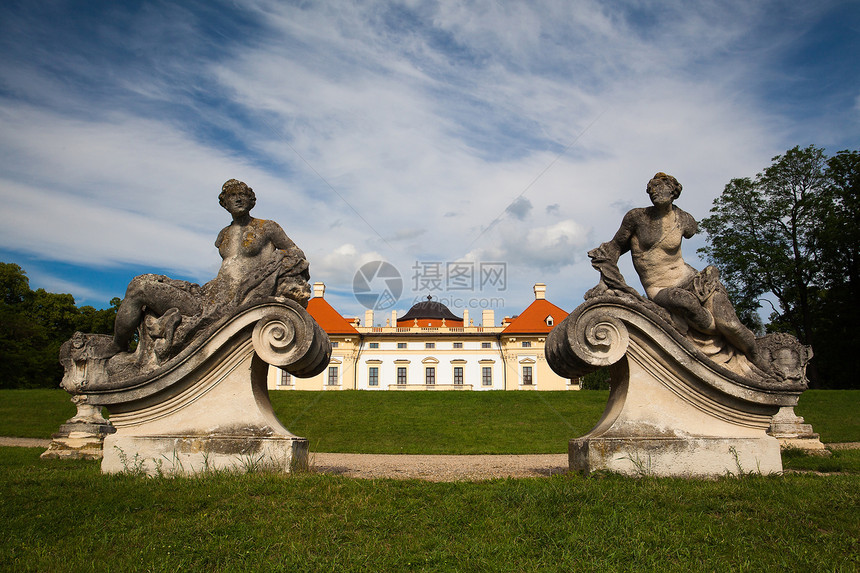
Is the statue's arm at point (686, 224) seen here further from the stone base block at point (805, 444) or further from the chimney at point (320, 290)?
the chimney at point (320, 290)

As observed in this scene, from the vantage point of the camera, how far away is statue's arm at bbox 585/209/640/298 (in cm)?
562

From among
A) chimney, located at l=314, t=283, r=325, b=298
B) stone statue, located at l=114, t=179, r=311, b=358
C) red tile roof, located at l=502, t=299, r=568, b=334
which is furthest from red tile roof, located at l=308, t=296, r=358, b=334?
stone statue, located at l=114, t=179, r=311, b=358

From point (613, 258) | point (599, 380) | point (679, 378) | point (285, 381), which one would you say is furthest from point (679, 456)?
point (285, 381)

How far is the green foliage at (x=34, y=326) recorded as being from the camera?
32781 mm

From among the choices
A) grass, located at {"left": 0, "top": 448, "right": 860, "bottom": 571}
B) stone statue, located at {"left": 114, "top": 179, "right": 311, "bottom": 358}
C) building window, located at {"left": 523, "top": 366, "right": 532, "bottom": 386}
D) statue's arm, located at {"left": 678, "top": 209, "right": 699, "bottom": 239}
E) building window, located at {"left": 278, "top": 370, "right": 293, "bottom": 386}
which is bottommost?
grass, located at {"left": 0, "top": 448, "right": 860, "bottom": 571}

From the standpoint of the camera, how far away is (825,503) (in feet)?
12.8

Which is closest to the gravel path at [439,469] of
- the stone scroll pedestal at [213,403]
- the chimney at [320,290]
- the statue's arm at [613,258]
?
the stone scroll pedestal at [213,403]

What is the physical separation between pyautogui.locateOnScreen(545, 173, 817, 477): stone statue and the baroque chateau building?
48.9 m

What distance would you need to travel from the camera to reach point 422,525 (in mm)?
3635

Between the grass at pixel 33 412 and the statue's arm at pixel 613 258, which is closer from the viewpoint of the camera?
the statue's arm at pixel 613 258

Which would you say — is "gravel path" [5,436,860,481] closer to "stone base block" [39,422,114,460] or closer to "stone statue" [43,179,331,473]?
"stone statue" [43,179,331,473]

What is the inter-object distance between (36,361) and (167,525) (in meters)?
36.7

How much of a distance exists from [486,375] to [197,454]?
170 ft

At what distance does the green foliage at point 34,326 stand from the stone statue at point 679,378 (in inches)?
1428
